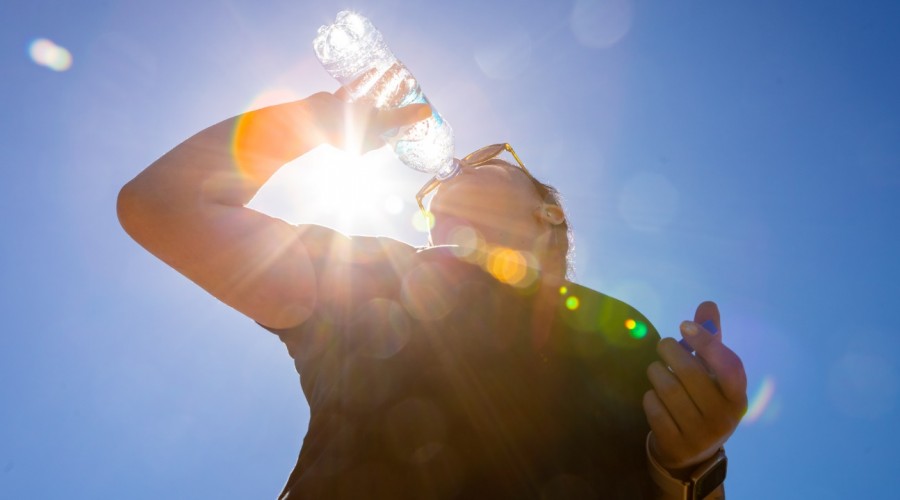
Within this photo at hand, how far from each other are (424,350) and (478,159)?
1753 millimetres

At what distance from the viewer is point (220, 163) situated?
4.91 ft

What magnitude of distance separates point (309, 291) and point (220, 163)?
461 mm

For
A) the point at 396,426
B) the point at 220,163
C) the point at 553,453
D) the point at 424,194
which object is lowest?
the point at 396,426

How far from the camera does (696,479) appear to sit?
4.99 feet

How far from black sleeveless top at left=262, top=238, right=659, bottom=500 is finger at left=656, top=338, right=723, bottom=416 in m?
0.34

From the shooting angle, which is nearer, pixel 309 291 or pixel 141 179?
pixel 141 179

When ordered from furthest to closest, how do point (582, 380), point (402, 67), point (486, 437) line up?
point (402, 67) < point (582, 380) < point (486, 437)

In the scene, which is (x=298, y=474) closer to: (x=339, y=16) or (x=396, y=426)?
(x=396, y=426)

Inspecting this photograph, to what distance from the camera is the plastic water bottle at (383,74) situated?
3.69 metres

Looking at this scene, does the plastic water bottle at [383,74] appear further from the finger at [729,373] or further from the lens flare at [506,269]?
the finger at [729,373]

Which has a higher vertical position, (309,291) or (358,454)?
(309,291)

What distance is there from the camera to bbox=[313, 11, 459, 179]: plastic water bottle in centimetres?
369

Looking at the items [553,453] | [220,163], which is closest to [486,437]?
[553,453]

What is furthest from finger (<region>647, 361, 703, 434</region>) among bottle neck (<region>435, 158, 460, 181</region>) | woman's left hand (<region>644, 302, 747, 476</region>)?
bottle neck (<region>435, 158, 460, 181</region>)
